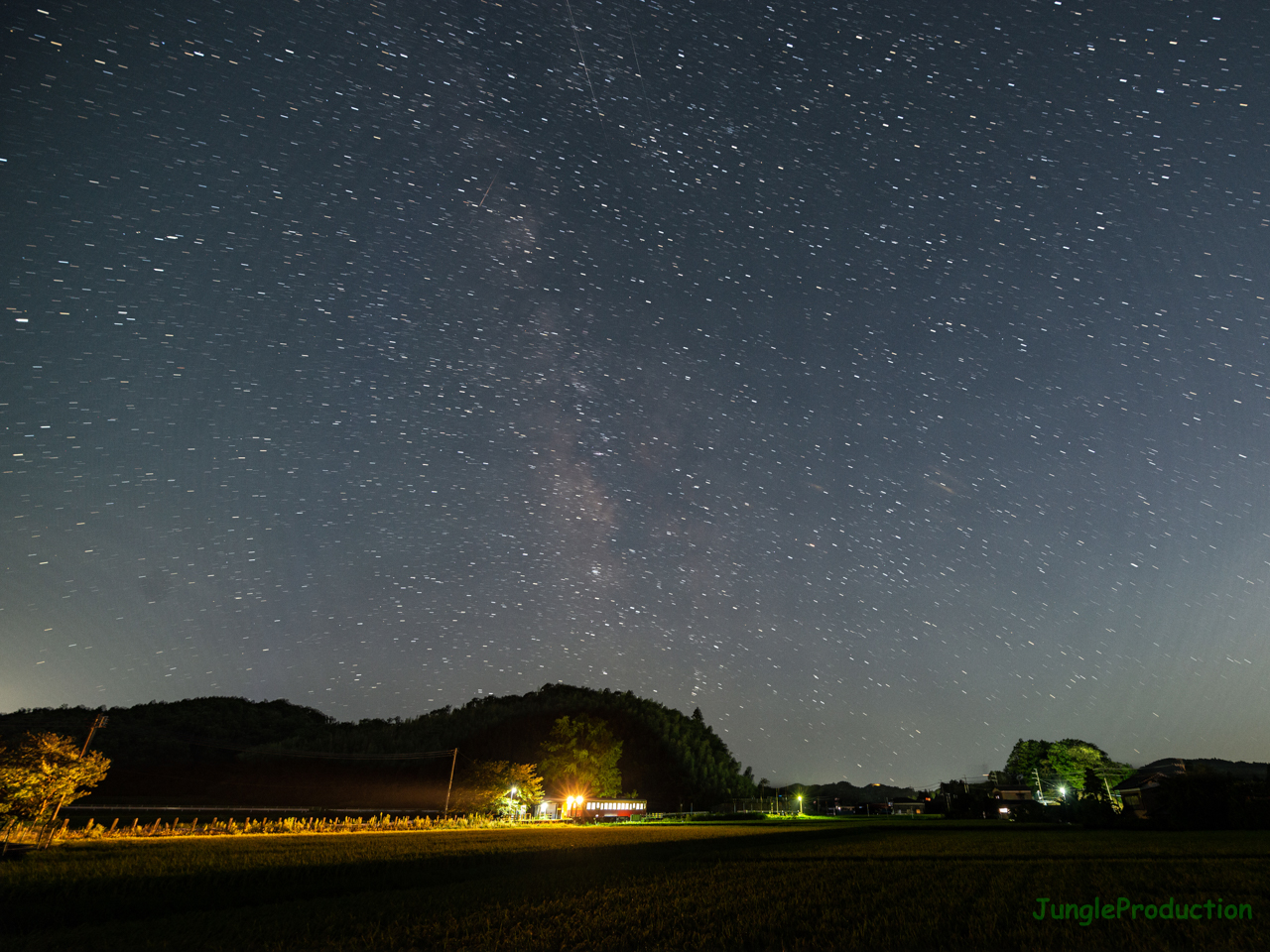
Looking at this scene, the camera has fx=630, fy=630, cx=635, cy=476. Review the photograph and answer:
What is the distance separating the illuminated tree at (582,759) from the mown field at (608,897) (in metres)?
77.4

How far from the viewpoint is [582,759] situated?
10238 centimetres

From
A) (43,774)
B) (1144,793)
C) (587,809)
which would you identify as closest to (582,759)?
(587,809)

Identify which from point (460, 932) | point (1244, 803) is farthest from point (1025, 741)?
point (460, 932)

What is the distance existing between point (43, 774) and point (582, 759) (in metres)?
78.0

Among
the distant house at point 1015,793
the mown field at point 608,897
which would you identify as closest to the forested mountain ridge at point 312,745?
the distant house at point 1015,793

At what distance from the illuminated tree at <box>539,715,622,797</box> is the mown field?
254 feet

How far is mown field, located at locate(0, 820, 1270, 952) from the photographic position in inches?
475

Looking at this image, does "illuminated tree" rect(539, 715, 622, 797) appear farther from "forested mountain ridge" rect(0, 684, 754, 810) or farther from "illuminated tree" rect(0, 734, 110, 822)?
"illuminated tree" rect(0, 734, 110, 822)

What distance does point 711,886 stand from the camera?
59.8 feet

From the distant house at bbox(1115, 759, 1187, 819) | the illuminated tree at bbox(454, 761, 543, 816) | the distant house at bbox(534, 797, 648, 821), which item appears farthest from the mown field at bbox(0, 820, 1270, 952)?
the distant house at bbox(534, 797, 648, 821)

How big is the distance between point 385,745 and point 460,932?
17371 cm

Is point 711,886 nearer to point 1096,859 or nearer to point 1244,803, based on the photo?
point 1096,859

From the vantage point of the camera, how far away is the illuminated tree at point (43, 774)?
1307 inches

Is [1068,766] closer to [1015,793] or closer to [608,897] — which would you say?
[1015,793]
